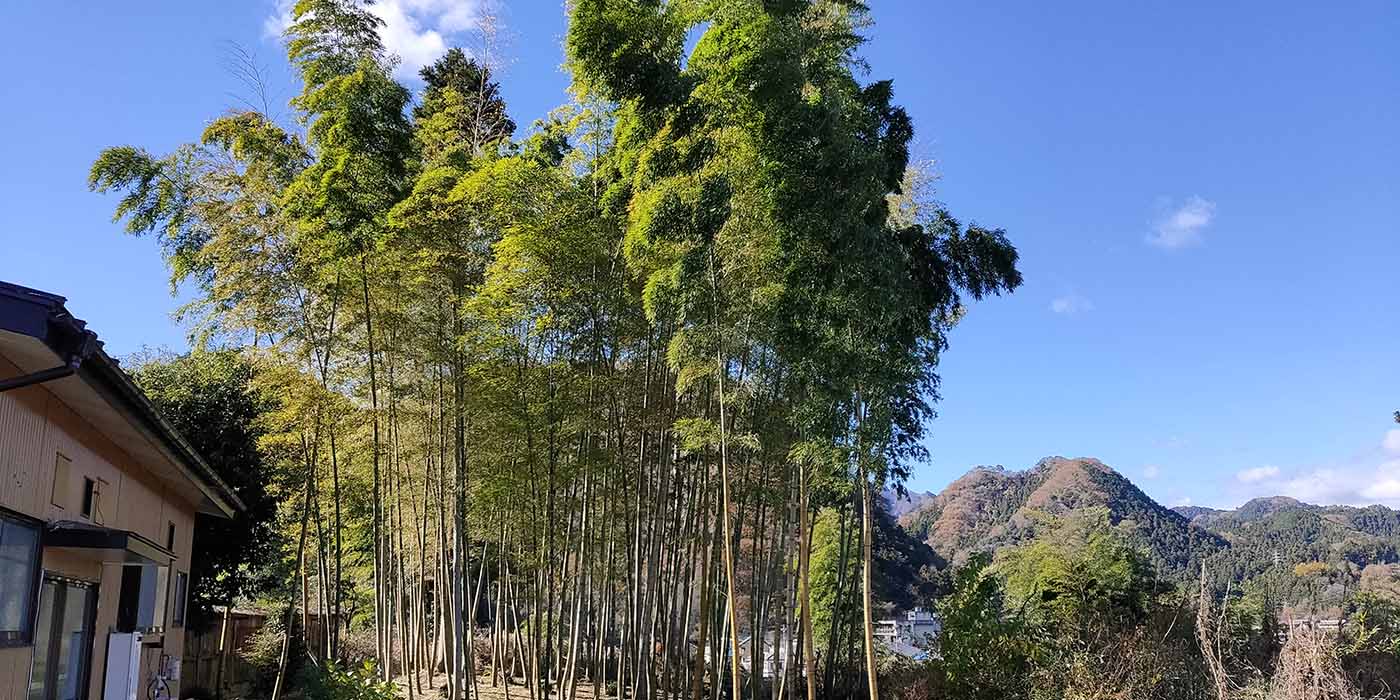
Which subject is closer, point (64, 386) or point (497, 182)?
point (64, 386)

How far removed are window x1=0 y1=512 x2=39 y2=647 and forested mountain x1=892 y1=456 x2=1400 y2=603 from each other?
48517 mm

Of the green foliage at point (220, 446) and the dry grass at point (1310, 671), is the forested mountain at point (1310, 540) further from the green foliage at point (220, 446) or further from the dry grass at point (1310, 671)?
the green foliage at point (220, 446)

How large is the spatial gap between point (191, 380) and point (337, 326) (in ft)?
11.8

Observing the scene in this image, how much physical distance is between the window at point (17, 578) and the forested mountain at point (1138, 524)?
4852 cm

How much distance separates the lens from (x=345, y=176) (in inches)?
289

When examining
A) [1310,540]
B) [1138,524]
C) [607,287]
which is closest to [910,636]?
[607,287]

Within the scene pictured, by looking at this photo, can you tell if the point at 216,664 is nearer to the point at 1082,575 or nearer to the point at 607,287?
the point at 607,287

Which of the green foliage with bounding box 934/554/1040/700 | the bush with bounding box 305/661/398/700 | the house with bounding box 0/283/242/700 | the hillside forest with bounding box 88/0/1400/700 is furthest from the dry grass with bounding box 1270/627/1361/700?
the house with bounding box 0/283/242/700

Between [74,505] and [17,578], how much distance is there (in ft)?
3.22

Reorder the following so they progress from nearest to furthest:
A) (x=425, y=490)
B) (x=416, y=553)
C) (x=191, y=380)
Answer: (x=425, y=490) < (x=191, y=380) < (x=416, y=553)

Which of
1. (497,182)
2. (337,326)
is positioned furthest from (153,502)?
(497,182)

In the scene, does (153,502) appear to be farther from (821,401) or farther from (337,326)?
(821,401)

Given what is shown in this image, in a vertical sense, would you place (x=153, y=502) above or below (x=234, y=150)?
below

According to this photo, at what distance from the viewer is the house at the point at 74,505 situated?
4102 millimetres
